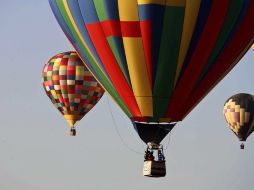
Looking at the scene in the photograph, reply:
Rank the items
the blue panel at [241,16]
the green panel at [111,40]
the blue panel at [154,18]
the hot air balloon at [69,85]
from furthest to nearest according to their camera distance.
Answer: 1. the hot air balloon at [69,85]
2. the blue panel at [241,16]
3. the green panel at [111,40]
4. the blue panel at [154,18]

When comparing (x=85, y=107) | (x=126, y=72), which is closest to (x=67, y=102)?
(x=85, y=107)

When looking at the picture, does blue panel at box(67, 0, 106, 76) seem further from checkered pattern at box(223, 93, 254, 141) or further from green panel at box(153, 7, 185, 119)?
checkered pattern at box(223, 93, 254, 141)

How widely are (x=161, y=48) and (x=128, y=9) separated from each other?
1481mm

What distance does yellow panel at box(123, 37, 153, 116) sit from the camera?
87.6 feet

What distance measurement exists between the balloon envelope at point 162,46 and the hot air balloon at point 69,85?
12704 millimetres

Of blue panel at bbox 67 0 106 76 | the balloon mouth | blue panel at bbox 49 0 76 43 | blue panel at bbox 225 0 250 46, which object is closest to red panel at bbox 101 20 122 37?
blue panel at bbox 67 0 106 76

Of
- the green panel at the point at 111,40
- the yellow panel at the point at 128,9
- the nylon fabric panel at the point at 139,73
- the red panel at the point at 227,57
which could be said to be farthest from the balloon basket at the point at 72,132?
the yellow panel at the point at 128,9

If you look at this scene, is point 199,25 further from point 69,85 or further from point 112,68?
point 69,85

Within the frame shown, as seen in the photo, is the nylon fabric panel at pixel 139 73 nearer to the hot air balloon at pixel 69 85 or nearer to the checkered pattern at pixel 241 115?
the hot air balloon at pixel 69 85

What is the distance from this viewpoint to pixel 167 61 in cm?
2672

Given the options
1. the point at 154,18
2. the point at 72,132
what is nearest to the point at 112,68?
the point at 154,18

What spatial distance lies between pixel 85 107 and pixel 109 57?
14.4 meters

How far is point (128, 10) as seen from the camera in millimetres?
26344

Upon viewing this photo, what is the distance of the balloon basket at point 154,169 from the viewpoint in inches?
1049
